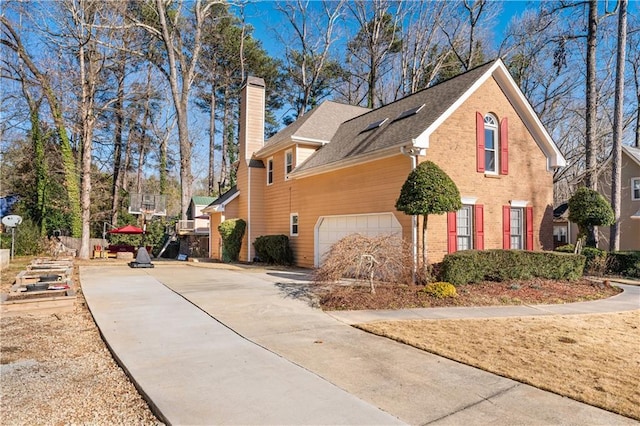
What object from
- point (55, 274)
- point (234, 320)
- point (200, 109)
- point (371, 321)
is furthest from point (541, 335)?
point (200, 109)

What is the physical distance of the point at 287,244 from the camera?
1752 centimetres

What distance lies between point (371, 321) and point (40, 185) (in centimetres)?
2661

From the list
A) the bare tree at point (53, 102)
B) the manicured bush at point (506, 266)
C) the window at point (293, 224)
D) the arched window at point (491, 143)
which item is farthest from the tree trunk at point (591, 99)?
the bare tree at point (53, 102)

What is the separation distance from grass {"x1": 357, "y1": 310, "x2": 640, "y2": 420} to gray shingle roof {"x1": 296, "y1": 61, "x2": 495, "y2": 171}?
6134 mm

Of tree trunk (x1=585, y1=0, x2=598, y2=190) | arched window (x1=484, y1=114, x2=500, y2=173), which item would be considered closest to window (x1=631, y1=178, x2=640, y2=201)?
tree trunk (x1=585, y1=0, x2=598, y2=190)

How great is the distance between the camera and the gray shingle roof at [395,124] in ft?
39.9

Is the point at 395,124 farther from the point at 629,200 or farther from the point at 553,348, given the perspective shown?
the point at 629,200

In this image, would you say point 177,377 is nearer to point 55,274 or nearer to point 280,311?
point 280,311

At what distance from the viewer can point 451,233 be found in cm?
1188

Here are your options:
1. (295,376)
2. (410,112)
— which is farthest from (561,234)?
(295,376)

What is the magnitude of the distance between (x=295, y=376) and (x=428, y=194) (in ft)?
22.0

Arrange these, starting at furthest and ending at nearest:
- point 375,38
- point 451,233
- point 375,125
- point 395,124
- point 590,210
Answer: point 375,38, point 375,125, point 590,210, point 395,124, point 451,233

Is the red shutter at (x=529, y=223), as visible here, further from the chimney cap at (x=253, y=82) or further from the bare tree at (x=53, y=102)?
the bare tree at (x=53, y=102)

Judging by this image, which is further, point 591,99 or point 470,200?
point 591,99
